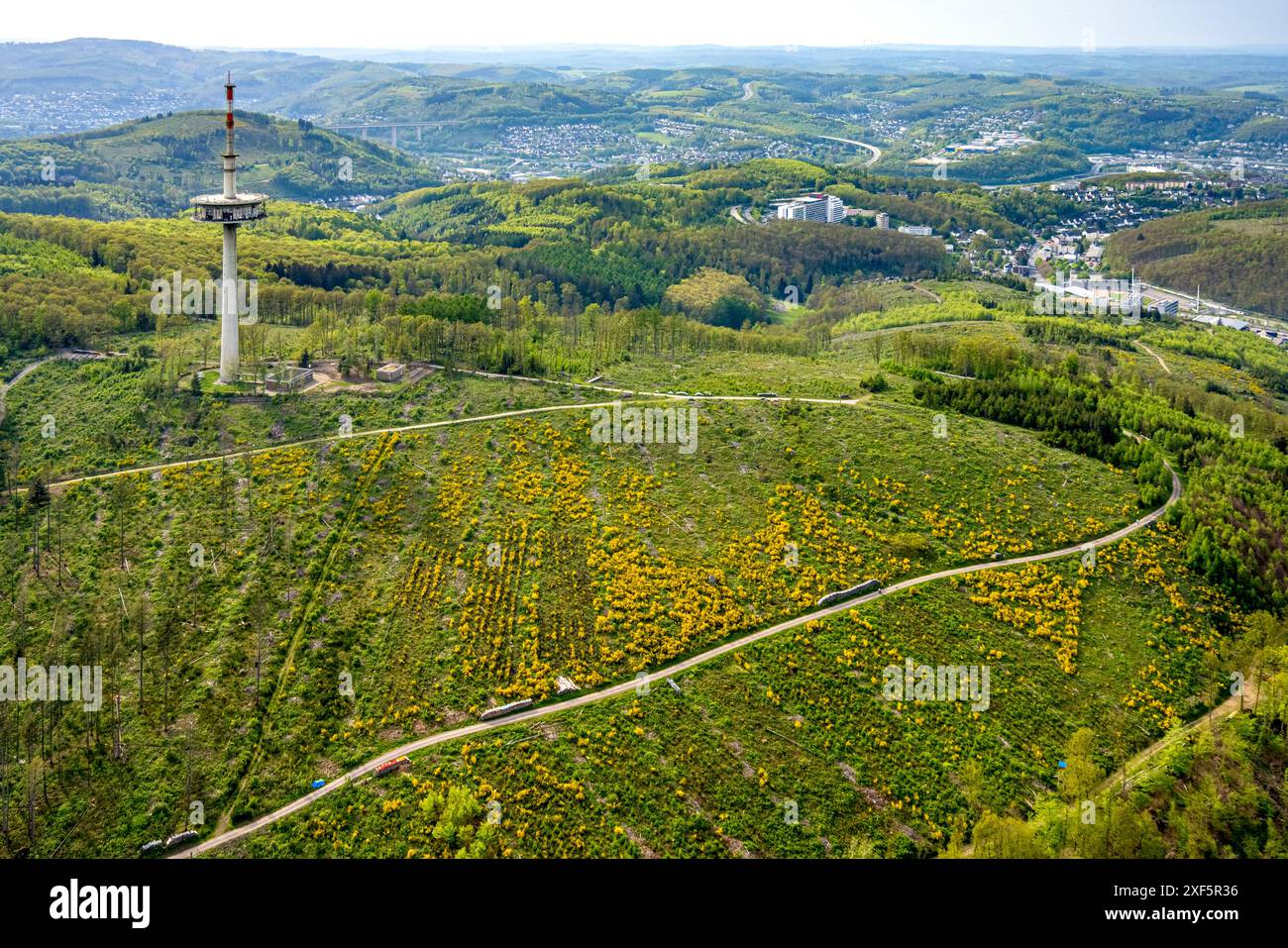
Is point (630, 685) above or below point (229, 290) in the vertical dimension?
below

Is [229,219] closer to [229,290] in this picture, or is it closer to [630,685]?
[229,290]

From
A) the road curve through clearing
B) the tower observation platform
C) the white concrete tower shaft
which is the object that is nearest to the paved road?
the road curve through clearing

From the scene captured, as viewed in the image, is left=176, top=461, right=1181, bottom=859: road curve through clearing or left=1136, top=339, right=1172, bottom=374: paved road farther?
left=1136, top=339, right=1172, bottom=374: paved road

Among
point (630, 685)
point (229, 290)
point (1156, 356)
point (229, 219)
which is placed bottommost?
point (630, 685)

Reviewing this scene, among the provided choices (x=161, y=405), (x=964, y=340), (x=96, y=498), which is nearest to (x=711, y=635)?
(x=96, y=498)

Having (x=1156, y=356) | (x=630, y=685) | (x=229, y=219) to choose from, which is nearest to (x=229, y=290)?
(x=229, y=219)

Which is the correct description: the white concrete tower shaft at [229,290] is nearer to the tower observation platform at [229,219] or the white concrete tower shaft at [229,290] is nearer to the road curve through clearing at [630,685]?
the tower observation platform at [229,219]

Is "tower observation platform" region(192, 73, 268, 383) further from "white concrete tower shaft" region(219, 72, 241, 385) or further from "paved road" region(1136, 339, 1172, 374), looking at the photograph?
"paved road" region(1136, 339, 1172, 374)
